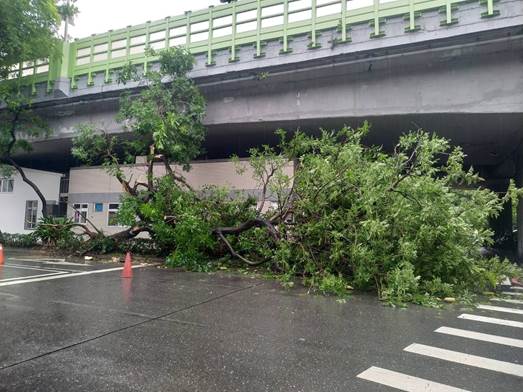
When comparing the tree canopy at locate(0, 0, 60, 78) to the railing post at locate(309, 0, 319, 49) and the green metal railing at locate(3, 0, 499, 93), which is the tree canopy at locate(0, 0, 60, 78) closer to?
the green metal railing at locate(3, 0, 499, 93)

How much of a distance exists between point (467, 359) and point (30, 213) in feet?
92.2

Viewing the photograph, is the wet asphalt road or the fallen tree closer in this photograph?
the wet asphalt road

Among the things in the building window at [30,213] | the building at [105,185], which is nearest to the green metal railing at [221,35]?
the building at [105,185]

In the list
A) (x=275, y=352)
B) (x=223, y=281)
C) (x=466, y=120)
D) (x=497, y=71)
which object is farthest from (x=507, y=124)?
(x=275, y=352)

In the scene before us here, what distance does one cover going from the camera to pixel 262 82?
13.3 meters

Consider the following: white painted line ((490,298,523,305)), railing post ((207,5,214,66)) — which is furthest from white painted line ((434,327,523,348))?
railing post ((207,5,214,66))

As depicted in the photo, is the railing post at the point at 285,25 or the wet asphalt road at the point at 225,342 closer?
the wet asphalt road at the point at 225,342

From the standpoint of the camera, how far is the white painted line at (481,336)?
15.9 feet

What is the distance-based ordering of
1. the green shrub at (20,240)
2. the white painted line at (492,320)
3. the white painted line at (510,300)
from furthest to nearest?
1. the green shrub at (20,240)
2. the white painted line at (510,300)
3. the white painted line at (492,320)

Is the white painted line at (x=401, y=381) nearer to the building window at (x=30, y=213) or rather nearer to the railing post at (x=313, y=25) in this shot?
the railing post at (x=313, y=25)

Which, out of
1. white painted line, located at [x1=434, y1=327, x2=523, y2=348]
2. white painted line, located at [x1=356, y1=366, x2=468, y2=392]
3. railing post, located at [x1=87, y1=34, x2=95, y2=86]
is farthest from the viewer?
railing post, located at [x1=87, y1=34, x2=95, y2=86]

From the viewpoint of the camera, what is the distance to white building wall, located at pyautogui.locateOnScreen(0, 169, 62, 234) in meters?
25.4

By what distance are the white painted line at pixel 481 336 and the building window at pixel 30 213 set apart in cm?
2696

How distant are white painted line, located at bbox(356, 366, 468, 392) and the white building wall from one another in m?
26.4
